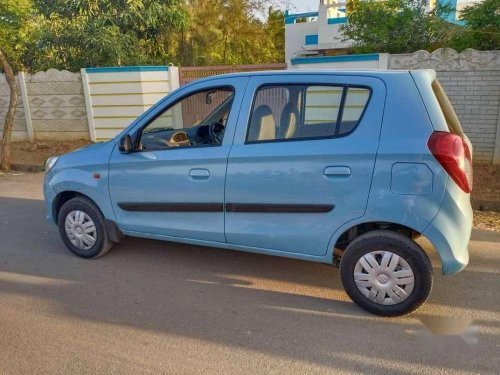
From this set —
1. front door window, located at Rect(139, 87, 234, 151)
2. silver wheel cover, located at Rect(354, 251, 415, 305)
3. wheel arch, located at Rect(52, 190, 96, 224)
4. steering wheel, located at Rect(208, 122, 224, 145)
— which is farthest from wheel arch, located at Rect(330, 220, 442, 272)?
wheel arch, located at Rect(52, 190, 96, 224)

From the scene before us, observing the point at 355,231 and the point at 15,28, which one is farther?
the point at 15,28

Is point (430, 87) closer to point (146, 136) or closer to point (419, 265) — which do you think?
point (419, 265)

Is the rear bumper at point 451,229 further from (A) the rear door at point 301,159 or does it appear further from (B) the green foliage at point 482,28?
(B) the green foliage at point 482,28

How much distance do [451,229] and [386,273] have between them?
536mm

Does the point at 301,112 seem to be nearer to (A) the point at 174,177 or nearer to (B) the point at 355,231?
(B) the point at 355,231

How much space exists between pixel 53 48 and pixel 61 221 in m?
9.13

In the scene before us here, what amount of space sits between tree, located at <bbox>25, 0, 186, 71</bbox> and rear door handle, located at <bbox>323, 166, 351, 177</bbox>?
9.53 meters

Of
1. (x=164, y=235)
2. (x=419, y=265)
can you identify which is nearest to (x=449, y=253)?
(x=419, y=265)

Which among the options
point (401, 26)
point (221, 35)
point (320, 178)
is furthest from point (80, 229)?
point (221, 35)

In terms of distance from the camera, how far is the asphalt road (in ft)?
8.72

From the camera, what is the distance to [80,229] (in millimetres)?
4223

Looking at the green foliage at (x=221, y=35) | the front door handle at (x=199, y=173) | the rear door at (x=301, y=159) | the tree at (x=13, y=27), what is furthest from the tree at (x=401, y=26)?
the tree at (x=13, y=27)

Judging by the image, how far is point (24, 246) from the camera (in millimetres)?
4680

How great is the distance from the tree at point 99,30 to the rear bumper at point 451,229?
10.1 metres
